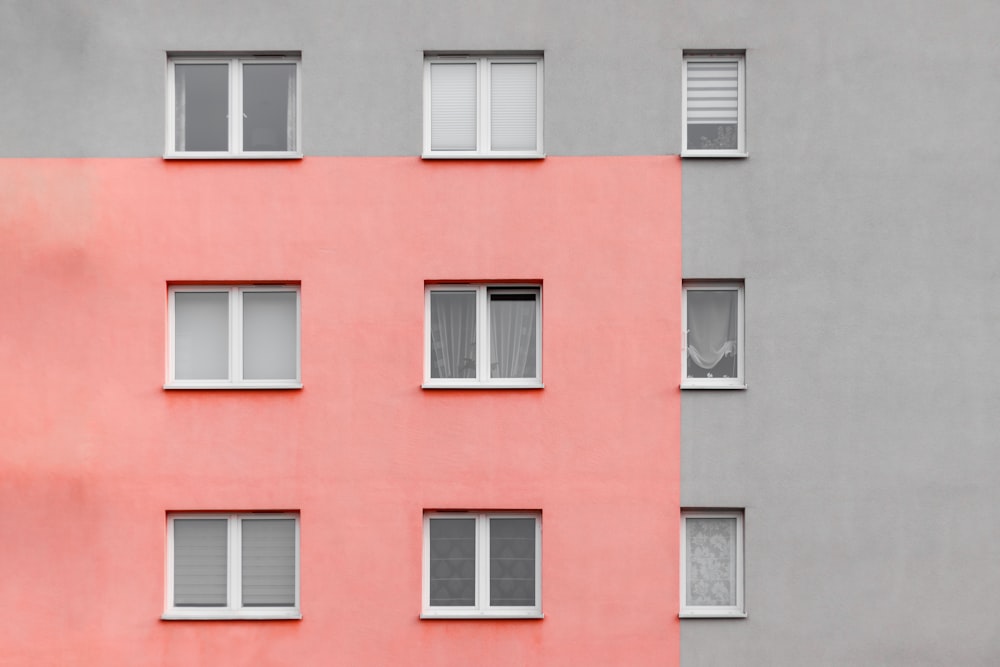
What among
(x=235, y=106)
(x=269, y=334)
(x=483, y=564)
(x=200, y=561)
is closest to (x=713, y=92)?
(x=235, y=106)

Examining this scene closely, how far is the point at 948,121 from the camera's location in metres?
13.4

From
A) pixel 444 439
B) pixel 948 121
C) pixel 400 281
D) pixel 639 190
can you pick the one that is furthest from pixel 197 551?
pixel 948 121

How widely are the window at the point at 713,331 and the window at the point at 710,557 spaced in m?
1.89

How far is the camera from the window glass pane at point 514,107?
13.7m

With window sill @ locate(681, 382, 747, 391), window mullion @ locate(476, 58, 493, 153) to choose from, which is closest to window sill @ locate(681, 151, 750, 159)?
window mullion @ locate(476, 58, 493, 153)

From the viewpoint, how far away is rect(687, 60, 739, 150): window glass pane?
539 inches

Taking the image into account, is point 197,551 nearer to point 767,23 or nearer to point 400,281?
point 400,281

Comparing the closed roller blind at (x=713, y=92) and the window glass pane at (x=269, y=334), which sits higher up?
the closed roller blind at (x=713, y=92)

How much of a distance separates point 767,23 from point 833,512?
6.54m

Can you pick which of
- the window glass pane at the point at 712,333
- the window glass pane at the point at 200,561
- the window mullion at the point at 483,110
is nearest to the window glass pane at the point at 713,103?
the window glass pane at the point at 712,333

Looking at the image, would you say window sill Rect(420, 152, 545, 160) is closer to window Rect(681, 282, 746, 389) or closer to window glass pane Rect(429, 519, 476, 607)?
window Rect(681, 282, 746, 389)

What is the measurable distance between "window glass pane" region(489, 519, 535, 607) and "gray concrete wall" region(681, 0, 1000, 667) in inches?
85.4

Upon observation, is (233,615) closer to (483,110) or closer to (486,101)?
(483,110)

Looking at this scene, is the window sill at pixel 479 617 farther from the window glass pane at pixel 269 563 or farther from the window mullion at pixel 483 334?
the window mullion at pixel 483 334
